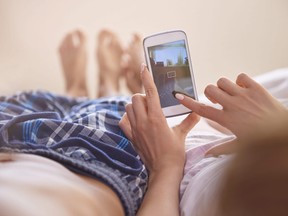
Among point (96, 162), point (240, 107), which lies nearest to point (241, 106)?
point (240, 107)

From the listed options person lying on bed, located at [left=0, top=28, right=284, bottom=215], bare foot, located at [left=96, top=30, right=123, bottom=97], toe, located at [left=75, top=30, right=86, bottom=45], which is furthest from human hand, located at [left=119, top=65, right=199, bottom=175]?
toe, located at [left=75, top=30, right=86, bottom=45]

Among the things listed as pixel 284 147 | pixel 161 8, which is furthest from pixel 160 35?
pixel 161 8

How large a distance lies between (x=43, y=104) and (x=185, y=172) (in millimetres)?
422

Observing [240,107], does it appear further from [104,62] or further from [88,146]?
[104,62]

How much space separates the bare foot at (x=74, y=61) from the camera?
1.30m

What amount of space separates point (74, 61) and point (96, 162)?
0.84 m

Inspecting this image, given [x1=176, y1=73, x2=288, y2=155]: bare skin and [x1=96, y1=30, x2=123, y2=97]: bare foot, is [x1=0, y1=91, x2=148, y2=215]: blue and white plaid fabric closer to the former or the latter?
[x1=176, y1=73, x2=288, y2=155]: bare skin

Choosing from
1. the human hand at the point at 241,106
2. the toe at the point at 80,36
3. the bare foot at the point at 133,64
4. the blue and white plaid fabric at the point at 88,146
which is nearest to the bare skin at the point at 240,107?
the human hand at the point at 241,106

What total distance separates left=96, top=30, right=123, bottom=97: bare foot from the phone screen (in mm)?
641

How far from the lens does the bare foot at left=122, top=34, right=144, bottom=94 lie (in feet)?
4.13

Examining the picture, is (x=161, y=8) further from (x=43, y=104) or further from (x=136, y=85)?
(x=43, y=104)

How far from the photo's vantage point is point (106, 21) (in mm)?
1382

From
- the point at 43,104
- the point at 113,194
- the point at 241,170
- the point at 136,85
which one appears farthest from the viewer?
the point at 136,85

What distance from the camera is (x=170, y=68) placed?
0.61 m
